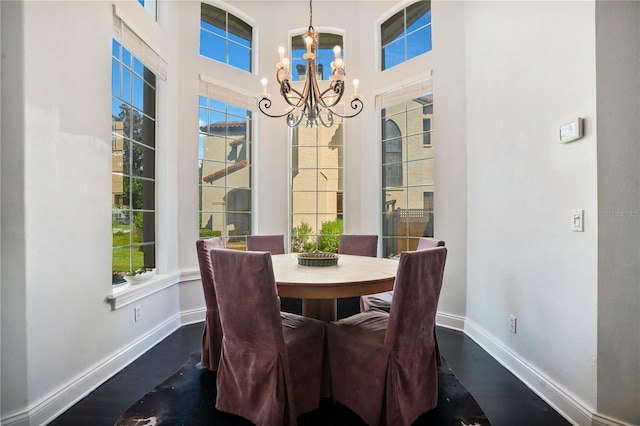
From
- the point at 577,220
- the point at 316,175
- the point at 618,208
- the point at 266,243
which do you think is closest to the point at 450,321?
the point at 577,220

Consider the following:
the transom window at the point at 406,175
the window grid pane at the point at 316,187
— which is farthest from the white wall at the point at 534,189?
the window grid pane at the point at 316,187

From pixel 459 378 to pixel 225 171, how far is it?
3.09 metres

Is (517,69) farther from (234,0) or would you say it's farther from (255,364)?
(234,0)

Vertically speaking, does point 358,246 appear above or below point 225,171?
below

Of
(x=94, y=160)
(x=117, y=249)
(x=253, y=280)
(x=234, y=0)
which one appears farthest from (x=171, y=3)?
(x=253, y=280)

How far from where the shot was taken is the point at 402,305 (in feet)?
4.92

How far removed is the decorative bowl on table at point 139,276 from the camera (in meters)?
2.59

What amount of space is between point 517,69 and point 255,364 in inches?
104

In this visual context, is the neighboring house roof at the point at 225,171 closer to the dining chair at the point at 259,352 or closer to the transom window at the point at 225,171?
the transom window at the point at 225,171

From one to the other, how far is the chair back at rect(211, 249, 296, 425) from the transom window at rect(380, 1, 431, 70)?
3.16 m

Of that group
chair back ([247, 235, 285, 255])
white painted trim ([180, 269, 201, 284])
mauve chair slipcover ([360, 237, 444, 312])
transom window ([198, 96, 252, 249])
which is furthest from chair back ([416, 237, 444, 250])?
white painted trim ([180, 269, 201, 284])

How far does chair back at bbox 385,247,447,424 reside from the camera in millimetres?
1493

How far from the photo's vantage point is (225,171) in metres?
3.67

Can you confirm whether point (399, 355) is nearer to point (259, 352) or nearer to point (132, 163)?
point (259, 352)
